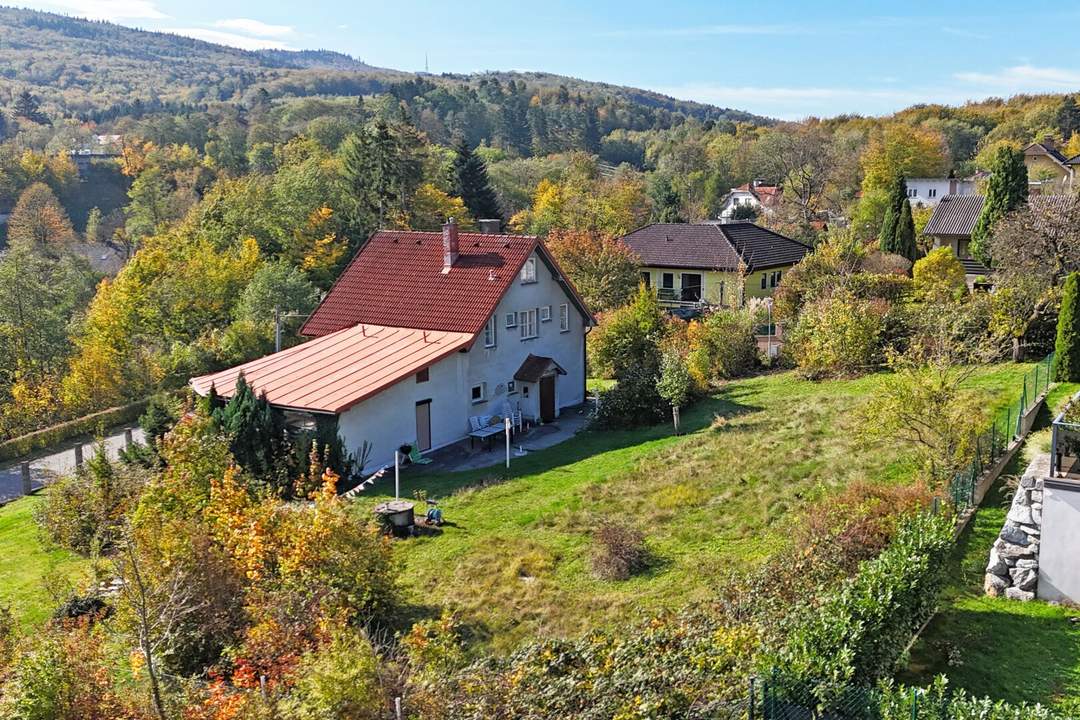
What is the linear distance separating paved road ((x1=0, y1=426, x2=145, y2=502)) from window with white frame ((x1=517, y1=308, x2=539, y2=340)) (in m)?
14.1

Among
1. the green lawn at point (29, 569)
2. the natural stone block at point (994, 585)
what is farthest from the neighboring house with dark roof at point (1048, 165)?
the green lawn at point (29, 569)

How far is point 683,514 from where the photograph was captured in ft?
58.7

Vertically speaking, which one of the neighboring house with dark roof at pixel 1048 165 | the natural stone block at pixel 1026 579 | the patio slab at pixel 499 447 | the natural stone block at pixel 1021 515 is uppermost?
the neighboring house with dark roof at pixel 1048 165

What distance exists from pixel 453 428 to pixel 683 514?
10.9 metres

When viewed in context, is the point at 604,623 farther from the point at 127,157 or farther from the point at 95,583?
the point at 127,157

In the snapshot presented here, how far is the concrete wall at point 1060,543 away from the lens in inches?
508

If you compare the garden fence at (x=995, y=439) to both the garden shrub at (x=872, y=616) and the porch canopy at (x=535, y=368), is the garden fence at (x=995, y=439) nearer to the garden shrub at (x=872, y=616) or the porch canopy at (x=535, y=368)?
the garden shrub at (x=872, y=616)

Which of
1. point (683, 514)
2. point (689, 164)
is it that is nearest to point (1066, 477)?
point (683, 514)

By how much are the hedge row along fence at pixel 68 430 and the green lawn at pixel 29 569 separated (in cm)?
952

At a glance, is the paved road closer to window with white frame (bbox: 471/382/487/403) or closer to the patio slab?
the patio slab

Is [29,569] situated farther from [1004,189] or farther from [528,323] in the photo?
[1004,189]

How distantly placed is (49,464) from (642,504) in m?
24.1

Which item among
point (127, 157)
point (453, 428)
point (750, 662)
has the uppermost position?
point (127, 157)

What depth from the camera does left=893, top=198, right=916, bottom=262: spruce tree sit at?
154ft
